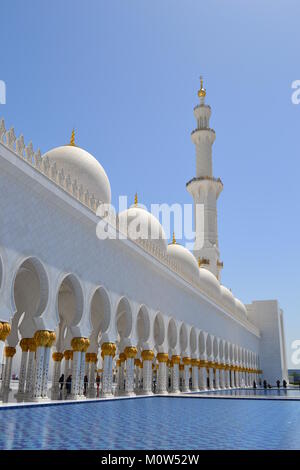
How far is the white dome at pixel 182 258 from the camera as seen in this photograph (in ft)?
60.6

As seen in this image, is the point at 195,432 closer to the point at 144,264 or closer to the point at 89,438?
the point at 89,438

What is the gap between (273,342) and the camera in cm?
3634

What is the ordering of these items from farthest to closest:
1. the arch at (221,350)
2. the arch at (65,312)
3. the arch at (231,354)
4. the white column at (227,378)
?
the arch at (231,354) < the white column at (227,378) < the arch at (221,350) < the arch at (65,312)

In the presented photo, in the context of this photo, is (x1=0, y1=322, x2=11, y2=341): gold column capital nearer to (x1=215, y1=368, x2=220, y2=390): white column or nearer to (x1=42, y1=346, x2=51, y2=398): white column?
(x1=42, y1=346, x2=51, y2=398): white column

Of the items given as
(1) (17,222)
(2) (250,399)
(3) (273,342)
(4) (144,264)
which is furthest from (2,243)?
(3) (273,342)

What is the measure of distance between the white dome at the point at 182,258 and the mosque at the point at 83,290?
43 millimetres

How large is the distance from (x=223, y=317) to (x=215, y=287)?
1908 millimetres

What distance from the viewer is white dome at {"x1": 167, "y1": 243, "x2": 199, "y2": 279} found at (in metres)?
18.5

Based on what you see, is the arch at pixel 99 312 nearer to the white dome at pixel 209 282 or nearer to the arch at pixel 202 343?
the arch at pixel 202 343

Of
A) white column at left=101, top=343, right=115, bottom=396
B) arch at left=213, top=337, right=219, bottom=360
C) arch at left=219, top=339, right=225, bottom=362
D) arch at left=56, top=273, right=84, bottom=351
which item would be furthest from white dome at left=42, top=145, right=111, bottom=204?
arch at left=219, top=339, right=225, bottom=362

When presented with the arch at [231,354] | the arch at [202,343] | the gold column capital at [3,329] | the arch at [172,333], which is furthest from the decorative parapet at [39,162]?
the arch at [231,354]

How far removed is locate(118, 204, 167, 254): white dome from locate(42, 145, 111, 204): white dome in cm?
234

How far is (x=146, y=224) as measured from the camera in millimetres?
15578

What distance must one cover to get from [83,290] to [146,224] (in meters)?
5.97
